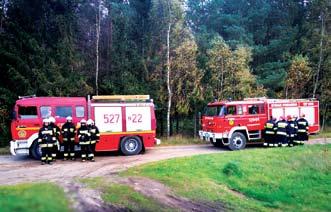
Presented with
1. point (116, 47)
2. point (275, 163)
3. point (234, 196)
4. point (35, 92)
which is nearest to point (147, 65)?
point (116, 47)

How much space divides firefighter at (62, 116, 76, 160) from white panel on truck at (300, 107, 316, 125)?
1273 cm

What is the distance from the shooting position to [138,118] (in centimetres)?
1825

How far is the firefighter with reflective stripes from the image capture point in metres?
19.5

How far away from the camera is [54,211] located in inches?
171

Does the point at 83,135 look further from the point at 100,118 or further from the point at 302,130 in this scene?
the point at 302,130

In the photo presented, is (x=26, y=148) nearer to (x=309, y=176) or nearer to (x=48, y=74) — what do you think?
(x=48, y=74)

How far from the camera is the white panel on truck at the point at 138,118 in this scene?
1809cm

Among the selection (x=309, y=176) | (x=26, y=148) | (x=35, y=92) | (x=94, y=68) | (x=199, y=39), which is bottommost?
(x=309, y=176)

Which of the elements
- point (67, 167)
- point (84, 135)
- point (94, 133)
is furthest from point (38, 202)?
point (94, 133)

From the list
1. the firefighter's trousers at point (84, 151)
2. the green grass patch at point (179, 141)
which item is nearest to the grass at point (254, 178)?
the firefighter's trousers at point (84, 151)

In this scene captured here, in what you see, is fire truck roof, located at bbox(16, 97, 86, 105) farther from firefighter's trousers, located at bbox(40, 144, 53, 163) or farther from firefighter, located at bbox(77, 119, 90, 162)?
firefighter's trousers, located at bbox(40, 144, 53, 163)

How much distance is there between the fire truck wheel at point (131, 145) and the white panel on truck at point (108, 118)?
2.09ft

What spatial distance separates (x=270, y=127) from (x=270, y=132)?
359 mm

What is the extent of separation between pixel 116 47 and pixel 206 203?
18628 millimetres
